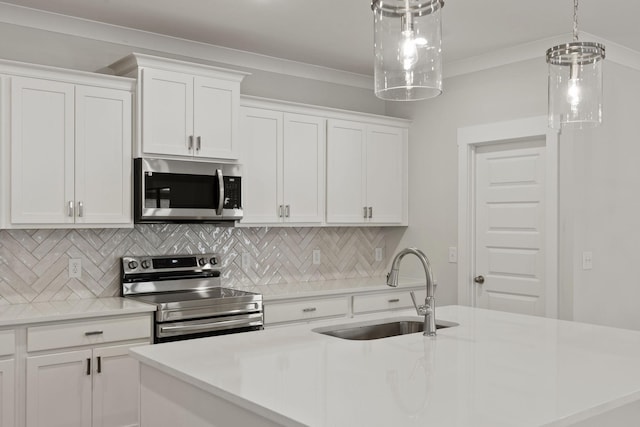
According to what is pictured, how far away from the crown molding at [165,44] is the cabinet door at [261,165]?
504mm

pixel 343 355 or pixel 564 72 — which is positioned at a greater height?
pixel 564 72

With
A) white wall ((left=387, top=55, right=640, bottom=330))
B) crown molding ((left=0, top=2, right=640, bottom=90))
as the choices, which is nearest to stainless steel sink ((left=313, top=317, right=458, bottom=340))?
white wall ((left=387, top=55, right=640, bottom=330))

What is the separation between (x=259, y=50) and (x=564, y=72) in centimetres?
273

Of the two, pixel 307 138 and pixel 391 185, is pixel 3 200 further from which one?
pixel 391 185

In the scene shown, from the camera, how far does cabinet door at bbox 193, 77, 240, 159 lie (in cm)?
402

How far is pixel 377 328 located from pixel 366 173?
2.34 meters

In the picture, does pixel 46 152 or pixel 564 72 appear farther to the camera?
pixel 46 152

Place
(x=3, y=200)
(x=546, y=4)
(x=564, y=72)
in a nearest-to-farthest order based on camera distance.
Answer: (x=564, y=72)
(x=3, y=200)
(x=546, y=4)

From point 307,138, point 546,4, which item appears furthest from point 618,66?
point 307,138

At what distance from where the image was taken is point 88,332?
336cm

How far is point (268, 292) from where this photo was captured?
4332 mm

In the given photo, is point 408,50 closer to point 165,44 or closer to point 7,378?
point 7,378

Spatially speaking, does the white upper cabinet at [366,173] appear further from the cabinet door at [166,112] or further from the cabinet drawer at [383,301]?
the cabinet door at [166,112]

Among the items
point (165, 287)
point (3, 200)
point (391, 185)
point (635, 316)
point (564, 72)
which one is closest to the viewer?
point (564, 72)
